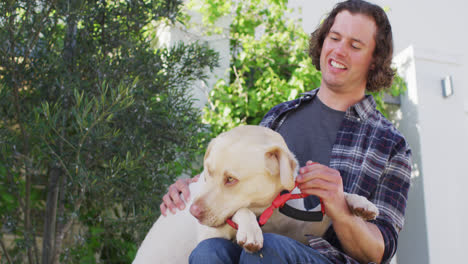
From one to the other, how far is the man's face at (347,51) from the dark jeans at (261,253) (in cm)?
109

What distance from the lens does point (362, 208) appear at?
1.57 m

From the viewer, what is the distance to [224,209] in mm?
1467

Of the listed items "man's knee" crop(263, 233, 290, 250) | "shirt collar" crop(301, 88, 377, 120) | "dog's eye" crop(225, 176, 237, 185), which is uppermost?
"shirt collar" crop(301, 88, 377, 120)

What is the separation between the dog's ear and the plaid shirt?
0.51 metres

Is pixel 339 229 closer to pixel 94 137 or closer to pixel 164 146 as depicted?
pixel 94 137

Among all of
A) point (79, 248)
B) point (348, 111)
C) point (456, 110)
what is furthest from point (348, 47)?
point (456, 110)

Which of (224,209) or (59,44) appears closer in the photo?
(224,209)

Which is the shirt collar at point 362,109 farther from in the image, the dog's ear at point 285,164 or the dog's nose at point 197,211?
the dog's nose at point 197,211

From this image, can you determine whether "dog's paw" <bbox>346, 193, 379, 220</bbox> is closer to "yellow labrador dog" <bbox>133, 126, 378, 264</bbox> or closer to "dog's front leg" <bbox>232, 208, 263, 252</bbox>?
"yellow labrador dog" <bbox>133, 126, 378, 264</bbox>

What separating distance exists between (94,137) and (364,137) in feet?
5.12

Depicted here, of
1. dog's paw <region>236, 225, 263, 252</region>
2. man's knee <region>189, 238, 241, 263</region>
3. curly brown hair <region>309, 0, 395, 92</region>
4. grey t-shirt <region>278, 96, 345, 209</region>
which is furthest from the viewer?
curly brown hair <region>309, 0, 395, 92</region>

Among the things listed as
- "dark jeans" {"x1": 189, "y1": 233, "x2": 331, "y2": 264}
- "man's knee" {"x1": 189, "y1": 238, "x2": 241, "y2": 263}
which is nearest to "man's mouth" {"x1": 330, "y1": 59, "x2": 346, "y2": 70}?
"dark jeans" {"x1": 189, "y1": 233, "x2": 331, "y2": 264}

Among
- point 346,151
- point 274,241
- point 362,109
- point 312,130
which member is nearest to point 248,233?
point 274,241

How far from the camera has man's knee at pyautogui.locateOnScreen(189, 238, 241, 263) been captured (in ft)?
4.69
